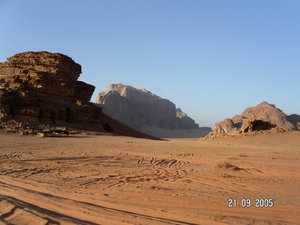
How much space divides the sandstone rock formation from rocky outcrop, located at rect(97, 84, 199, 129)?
109 ft

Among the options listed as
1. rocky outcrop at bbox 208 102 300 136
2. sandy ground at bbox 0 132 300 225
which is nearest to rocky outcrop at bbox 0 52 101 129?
rocky outcrop at bbox 208 102 300 136

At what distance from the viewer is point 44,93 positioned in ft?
89.3

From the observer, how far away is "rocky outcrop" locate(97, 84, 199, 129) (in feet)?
221

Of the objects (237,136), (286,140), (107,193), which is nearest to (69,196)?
(107,193)

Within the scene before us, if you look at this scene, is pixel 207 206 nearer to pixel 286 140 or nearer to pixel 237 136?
pixel 286 140

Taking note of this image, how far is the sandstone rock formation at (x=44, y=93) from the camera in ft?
75.9

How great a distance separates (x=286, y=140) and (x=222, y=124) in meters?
18.2

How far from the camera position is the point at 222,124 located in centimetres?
3888

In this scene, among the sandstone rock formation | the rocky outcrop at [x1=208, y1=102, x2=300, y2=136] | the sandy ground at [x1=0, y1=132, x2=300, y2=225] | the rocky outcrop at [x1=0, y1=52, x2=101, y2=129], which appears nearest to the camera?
the sandy ground at [x1=0, y1=132, x2=300, y2=225]

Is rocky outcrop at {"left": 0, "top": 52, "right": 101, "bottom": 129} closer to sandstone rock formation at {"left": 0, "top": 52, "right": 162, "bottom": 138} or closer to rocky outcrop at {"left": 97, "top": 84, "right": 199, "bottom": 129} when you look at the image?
sandstone rock formation at {"left": 0, "top": 52, "right": 162, "bottom": 138}

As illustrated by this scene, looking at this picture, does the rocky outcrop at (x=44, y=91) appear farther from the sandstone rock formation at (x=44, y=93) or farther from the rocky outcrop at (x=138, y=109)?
the rocky outcrop at (x=138, y=109)

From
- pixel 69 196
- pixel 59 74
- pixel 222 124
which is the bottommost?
pixel 69 196

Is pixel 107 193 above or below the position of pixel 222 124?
below

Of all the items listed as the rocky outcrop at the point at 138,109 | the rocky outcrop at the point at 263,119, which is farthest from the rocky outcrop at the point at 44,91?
the rocky outcrop at the point at 138,109
